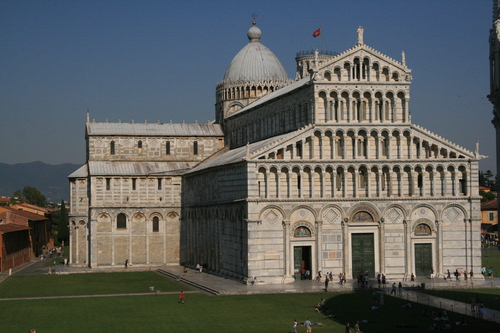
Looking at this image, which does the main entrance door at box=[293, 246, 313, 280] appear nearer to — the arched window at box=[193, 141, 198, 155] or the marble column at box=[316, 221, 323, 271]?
the marble column at box=[316, 221, 323, 271]

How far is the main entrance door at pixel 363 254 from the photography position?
2736 inches

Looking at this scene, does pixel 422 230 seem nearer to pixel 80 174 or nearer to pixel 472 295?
pixel 472 295

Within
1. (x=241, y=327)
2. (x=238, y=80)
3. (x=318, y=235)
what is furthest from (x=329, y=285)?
(x=238, y=80)

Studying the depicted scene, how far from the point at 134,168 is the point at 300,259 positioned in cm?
3024

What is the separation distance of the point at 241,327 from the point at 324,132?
84.1 feet

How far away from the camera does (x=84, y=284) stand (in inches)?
2842

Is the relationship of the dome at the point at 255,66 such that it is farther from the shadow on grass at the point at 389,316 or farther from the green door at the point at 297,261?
the shadow on grass at the point at 389,316

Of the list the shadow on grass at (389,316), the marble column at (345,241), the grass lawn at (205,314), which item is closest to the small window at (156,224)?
the grass lawn at (205,314)

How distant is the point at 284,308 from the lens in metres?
54.2

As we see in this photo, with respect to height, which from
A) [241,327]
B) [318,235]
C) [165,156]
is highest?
[165,156]

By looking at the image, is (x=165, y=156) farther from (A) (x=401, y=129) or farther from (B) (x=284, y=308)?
(B) (x=284, y=308)

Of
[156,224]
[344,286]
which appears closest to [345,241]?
[344,286]

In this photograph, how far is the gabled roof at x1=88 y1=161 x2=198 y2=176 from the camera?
92.1m

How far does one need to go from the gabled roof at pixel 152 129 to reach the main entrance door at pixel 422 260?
1373 inches
